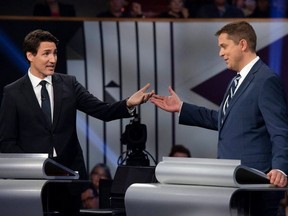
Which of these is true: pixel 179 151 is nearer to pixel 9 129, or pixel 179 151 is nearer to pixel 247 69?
pixel 9 129

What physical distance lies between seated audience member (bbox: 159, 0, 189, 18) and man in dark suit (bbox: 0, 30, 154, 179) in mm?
2949

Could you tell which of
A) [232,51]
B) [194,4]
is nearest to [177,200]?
[232,51]

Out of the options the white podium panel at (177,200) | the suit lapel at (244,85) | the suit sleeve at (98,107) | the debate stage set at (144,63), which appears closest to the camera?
the white podium panel at (177,200)

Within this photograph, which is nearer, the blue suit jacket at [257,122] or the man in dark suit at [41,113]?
the blue suit jacket at [257,122]

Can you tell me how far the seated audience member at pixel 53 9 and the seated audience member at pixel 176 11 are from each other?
79cm

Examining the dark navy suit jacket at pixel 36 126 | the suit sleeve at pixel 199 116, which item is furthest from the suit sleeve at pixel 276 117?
the dark navy suit jacket at pixel 36 126

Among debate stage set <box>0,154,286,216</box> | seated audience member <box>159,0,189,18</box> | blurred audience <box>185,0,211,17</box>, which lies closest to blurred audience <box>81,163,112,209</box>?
seated audience member <box>159,0,189,18</box>

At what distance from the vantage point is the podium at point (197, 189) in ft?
10.4

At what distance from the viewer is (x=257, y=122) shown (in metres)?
3.59

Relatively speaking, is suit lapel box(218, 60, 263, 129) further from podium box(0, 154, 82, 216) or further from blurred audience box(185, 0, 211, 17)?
blurred audience box(185, 0, 211, 17)

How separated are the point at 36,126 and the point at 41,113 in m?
0.07

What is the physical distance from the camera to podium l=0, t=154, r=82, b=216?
140 inches

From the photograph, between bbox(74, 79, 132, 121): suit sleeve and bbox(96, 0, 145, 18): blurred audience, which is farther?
bbox(96, 0, 145, 18): blurred audience

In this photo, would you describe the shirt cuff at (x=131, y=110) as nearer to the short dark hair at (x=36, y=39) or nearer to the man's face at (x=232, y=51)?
the short dark hair at (x=36, y=39)
